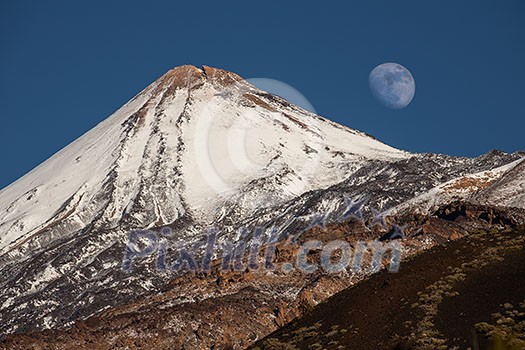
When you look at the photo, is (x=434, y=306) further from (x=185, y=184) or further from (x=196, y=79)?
(x=196, y=79)

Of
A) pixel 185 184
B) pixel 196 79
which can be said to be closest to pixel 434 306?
pixel 185 184

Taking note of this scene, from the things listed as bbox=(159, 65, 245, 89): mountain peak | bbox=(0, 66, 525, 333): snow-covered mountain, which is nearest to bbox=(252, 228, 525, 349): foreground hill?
bbox=(0, 66, 525, 333): snow-covered mountain

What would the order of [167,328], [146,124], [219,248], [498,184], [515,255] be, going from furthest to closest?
[146,124], [219,248], [498,184], [167,328], [515,255]

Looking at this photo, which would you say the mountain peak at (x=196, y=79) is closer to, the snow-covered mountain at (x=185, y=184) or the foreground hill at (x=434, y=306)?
the snow-covered mountain at (x=185, y=184)

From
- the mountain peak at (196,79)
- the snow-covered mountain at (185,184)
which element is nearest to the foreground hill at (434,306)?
the snow-covered mountain at (185,184)

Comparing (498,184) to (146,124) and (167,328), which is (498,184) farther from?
(146,124)

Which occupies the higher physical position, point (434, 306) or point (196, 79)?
point (196, 79)

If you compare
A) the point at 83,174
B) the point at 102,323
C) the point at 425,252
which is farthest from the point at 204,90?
the point at 425,252

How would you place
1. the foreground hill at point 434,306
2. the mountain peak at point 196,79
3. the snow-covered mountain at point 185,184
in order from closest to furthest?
1. the foreground hill at point 434,306
2. the snow-covered mountain at point 185,184
3. the mountain peak at point 196,79
